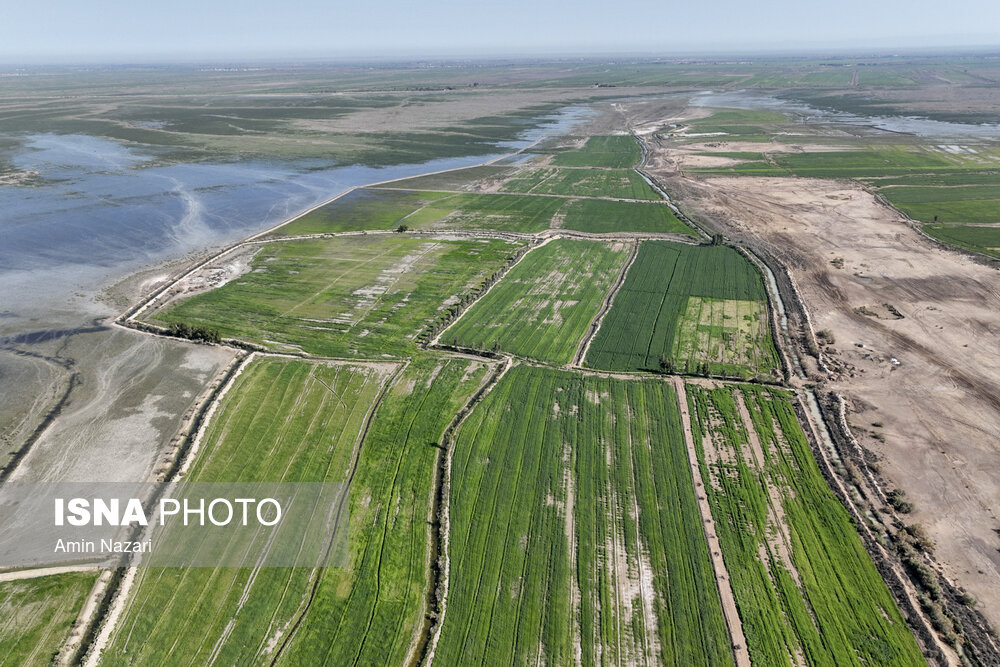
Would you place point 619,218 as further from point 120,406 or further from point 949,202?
point 120,406

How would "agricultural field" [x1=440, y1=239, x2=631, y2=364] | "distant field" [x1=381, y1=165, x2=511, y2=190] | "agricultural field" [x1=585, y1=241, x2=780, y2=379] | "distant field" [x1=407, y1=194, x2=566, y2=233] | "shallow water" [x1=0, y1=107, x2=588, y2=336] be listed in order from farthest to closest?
"distant field" [x1=381, y1=165, x2=511, y2=190] → "distant field" [x1=407, y1=194, x2=566, y2=233] → "shallow water" [x1=0, y1=107, x2=588, y2=336] → "agricultural field" [x1=440, y1=239, x2=631, y2=364] → "agricultural field" [x1=585, y1=241, x2=780, y2=379]

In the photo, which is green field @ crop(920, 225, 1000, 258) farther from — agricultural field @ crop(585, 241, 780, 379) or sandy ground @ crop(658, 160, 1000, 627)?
agricultural field @ crop(585, 241, 780, 379)

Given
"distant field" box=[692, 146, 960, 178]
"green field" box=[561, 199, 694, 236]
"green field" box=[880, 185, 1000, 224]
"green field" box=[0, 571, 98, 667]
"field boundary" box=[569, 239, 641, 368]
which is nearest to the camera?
"green field" box=[0, 571, 98, 667]

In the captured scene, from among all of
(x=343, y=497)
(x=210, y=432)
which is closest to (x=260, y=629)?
(x=343, y=497)

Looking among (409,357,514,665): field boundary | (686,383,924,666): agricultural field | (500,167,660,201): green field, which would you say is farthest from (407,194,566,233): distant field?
(686,383,924,666): agricultural field

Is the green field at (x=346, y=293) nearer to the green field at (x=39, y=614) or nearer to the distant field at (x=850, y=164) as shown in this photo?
the green field at (x=39, y=614)

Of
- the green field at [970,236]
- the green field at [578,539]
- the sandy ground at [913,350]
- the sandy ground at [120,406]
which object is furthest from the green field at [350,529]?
the green field at [970,236]
